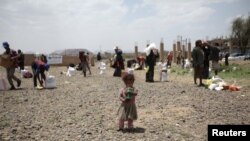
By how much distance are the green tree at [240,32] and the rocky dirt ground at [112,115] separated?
144 feet

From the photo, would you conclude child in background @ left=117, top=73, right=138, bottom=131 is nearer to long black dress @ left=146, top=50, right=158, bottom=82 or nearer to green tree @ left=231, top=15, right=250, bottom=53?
long black dress @ left=146, top=50, right=158, bottom=82

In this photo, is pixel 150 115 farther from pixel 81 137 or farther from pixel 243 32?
pixel 243 32

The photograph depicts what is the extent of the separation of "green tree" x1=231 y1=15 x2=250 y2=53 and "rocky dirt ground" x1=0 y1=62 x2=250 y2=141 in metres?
43.8

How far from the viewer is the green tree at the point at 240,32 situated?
5462 cm

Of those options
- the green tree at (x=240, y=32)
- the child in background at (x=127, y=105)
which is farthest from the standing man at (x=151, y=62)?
the green tree at (x=240, y=32)

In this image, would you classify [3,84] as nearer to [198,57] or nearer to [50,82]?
[50,82]

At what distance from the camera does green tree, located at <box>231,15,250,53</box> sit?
54.6 m

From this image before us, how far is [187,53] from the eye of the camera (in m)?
45.4

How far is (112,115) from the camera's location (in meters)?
9.34

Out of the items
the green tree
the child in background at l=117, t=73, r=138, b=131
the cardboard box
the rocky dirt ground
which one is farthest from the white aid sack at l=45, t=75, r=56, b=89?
the green tree

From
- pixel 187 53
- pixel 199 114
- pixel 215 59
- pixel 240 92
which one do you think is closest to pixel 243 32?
pixel 187 53

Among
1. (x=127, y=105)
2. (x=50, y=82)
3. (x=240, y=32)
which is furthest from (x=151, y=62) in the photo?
(x=240, y=32)

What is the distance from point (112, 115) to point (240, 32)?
50216 millimetres

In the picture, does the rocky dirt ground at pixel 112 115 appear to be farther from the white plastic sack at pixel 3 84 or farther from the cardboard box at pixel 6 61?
the white plastic sack at pixel 3 84
